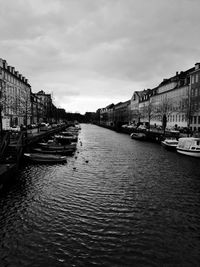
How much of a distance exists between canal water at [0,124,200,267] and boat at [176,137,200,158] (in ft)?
38.4

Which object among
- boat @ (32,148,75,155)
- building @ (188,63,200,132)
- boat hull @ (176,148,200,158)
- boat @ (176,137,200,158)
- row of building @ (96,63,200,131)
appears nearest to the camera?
boat hull @ (176,148,200,158)

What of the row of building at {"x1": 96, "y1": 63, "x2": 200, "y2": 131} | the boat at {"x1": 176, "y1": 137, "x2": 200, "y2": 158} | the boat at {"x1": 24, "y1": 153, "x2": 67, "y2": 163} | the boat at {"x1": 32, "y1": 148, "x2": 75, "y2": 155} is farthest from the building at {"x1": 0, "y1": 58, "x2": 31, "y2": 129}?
the boat at {"x1": 176, "y1": 137, "x2": 200, "y2": 158}

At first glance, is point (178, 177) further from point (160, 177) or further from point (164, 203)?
point (164, 203)

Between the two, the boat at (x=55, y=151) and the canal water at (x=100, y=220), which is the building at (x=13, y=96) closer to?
the boat at (x=55, y=151)

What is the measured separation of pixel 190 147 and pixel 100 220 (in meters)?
27.4

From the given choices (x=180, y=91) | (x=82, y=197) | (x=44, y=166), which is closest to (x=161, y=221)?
(x=82, y=197)

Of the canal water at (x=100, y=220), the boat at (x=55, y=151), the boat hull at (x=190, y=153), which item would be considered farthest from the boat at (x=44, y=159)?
the boat hull at (x=190, y=153)

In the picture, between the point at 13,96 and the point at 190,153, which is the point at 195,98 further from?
the point at 13,96

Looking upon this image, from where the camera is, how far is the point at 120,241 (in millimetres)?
12008

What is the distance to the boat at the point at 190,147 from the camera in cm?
3694

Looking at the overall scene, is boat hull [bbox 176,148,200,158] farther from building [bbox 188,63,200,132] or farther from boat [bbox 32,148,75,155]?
building [bbox 188,63,200,132]

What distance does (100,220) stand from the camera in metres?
14.4

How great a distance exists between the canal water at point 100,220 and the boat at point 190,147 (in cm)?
1170

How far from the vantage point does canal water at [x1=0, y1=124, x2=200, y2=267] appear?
10.8m
